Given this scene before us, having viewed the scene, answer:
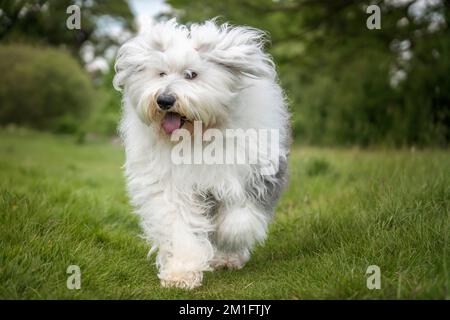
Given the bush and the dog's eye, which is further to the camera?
the bush

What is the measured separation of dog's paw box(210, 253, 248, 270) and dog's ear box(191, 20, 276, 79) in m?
1.34

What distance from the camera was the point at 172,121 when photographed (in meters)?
3.60

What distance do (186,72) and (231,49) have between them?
1.10ft

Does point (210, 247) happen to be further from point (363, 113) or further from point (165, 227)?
point (363, 113)

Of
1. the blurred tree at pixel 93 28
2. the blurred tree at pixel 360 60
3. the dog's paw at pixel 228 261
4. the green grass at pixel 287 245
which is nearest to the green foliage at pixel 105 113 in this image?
the blurred tree at pixel 93 28

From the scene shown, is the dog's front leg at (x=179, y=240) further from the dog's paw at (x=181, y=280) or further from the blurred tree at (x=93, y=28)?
the blurred tree at (x=93, y=28)

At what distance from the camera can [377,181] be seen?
203 inches

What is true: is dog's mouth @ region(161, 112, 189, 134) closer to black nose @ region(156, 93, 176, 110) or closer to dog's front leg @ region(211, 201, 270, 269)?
black nose @ region(156, 93, 176, 110)

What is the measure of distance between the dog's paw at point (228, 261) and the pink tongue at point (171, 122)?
1.19 metres

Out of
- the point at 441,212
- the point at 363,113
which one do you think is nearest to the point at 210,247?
the point at 441,212

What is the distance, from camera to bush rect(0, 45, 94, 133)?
17734 millimetres

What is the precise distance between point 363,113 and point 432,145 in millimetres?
4087

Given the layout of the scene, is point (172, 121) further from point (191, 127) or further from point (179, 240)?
point (179, 240)

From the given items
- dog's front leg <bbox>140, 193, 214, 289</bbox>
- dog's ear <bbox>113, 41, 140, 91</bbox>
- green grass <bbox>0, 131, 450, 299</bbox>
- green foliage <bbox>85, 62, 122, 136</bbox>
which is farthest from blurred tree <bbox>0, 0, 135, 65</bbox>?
dog's front leg <bbox>140, 193, 214, 289</bbox>
